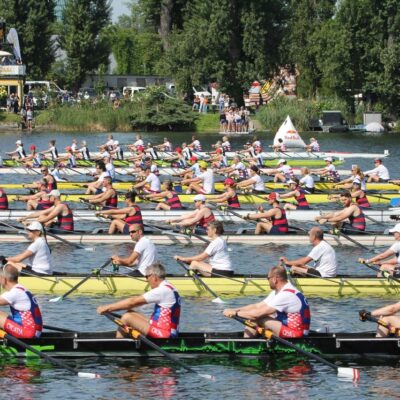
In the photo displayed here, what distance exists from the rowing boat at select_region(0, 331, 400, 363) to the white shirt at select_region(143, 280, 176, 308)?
817mm

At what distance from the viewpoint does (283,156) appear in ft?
196

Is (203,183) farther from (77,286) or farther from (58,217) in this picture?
(77,286)

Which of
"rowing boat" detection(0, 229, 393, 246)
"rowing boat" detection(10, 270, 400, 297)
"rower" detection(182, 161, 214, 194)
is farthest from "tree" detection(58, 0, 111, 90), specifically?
"rowing boat" detection(10, 270, 400, 297)

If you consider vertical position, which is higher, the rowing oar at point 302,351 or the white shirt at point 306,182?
the white shirt at point 306,182

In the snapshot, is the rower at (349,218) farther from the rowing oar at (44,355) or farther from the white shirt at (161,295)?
the rowing oar at (44,355)

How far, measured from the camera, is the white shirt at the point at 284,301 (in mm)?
18234

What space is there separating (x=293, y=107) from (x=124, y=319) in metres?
65.1

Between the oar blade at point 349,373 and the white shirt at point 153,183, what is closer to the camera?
the oar blade at point 349,373

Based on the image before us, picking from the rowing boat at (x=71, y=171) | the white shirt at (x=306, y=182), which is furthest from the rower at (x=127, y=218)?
the rowing boat at (x=71, y=171)

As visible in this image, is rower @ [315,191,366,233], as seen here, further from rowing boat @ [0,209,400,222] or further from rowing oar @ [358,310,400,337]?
rowing oar @ [358,310,400,337]

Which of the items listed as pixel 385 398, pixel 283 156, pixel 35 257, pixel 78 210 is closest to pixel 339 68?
pixel 283 156

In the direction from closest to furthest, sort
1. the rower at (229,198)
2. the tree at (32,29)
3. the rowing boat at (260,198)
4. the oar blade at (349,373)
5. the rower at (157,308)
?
the rower at (157,308) < the oar blade at (349,373) < the rower at (229,198) < the rowing boat at (260,198) < the tree at (32,29)

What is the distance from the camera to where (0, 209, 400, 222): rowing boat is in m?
35.2

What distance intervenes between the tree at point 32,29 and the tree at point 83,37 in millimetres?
1479
